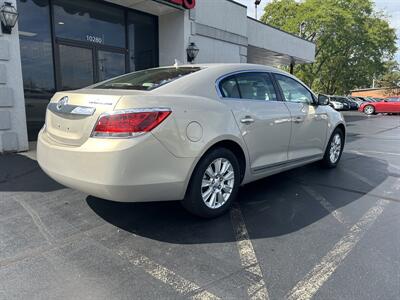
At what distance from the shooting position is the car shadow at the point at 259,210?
126 inches

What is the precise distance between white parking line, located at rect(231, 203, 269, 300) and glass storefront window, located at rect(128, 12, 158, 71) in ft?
25.2

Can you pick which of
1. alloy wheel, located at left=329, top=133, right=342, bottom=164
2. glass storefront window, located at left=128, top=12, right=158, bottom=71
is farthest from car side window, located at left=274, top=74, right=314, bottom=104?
glass storefront window, located at left=128, top=12, right=158, bottom=71

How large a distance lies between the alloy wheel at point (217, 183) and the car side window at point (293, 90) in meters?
1.50

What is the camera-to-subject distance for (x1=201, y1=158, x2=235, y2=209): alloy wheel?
11.0 feet

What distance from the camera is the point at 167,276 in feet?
8.13

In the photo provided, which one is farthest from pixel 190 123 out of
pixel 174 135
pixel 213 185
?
pixel 213 185

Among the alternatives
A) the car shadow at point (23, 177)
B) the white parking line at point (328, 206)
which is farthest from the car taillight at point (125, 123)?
the white parking line at point (328, 206)

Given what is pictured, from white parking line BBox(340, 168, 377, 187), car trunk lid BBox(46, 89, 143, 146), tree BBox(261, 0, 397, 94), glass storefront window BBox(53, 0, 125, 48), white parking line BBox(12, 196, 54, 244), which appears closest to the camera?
car trunk lid BBox(46, 89, 143, 146)

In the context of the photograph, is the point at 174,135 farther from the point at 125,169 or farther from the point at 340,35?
the point at 340,35

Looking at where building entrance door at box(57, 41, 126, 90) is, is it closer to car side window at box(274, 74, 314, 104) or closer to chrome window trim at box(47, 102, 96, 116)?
chrome window trim at box(47, 102, 96, 116)

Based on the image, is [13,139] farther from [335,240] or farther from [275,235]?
[335,240]

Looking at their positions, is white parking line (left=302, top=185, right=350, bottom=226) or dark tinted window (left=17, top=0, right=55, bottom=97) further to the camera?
dark tinted window (left=17, top=0, right=55, bottom=97)

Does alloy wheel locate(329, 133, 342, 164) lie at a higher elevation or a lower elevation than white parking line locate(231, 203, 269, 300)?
higher

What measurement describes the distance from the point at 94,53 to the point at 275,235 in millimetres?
7641
